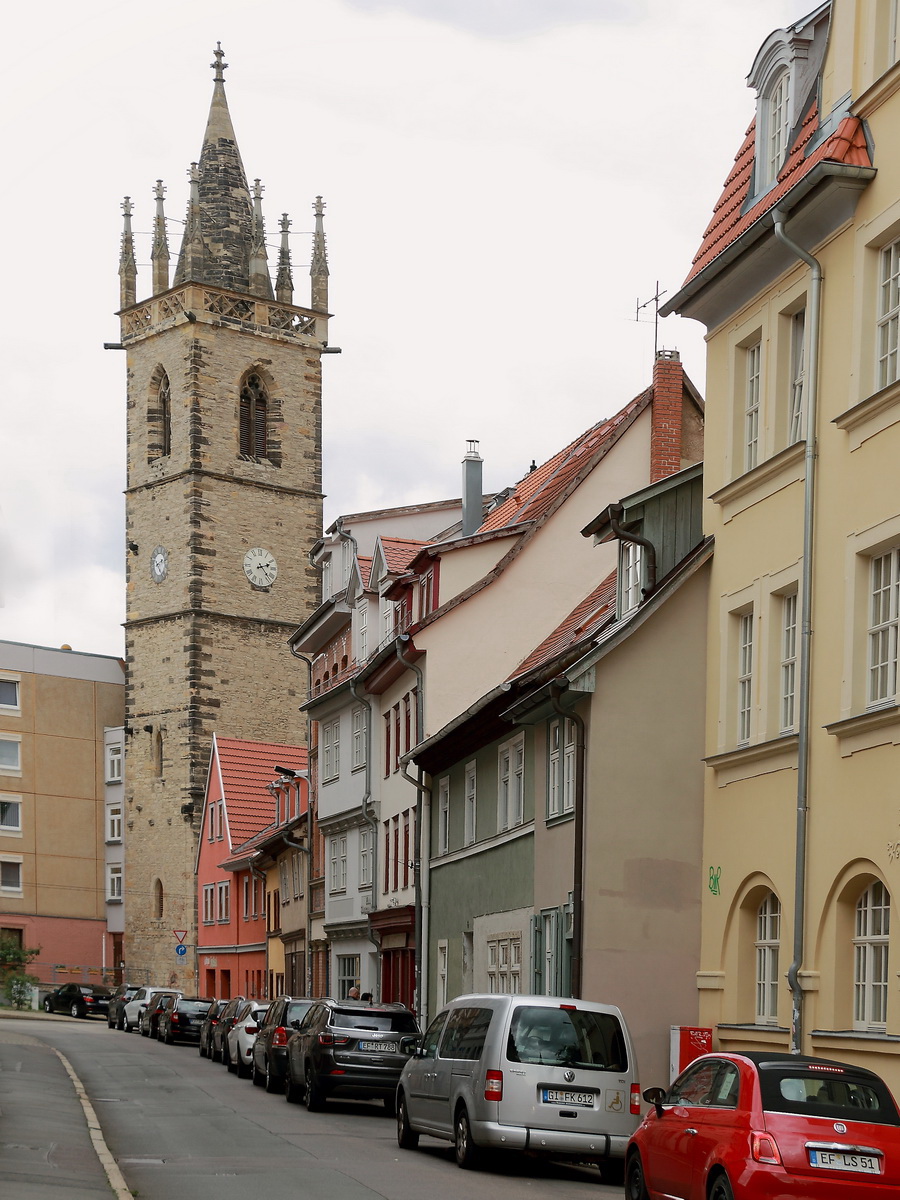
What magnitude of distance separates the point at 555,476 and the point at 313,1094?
1458 centimetres

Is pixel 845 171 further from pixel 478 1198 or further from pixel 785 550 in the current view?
pixel 478 1198

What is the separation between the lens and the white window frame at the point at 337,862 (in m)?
47.6

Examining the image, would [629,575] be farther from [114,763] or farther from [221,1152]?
[114,763]

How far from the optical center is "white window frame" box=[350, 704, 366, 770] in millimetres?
45250

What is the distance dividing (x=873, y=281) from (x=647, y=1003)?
9.07 metres

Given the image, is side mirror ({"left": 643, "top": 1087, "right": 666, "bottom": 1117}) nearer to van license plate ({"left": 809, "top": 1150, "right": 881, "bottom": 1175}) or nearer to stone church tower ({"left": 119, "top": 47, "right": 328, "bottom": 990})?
van license plate ({"left": 809, "top": 1150, "right": 881, "bottom": 1175})

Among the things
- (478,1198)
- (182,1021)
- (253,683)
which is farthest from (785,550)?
(253,683)

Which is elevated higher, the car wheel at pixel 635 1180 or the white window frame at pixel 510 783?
the white window frame at pixel 510 783

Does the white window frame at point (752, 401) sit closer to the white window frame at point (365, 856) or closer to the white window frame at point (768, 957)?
the white window frame at point (768, 957)

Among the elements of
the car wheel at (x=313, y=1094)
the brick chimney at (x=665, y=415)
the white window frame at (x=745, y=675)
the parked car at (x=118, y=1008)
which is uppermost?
the brick chimney at (x=665, y=415)

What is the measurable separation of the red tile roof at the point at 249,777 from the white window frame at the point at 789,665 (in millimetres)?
47212

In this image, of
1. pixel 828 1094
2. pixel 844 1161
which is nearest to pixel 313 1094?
pixel 828 1094

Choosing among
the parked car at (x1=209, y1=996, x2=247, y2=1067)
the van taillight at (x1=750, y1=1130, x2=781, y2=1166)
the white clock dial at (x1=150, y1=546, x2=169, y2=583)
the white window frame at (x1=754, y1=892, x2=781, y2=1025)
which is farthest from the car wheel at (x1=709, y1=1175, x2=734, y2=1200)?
the white clock dial at (x1=150, y1=546, x2=169, y2=583)

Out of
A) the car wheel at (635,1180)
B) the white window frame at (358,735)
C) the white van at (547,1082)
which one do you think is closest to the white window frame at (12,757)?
the white window frame at (358,735)
